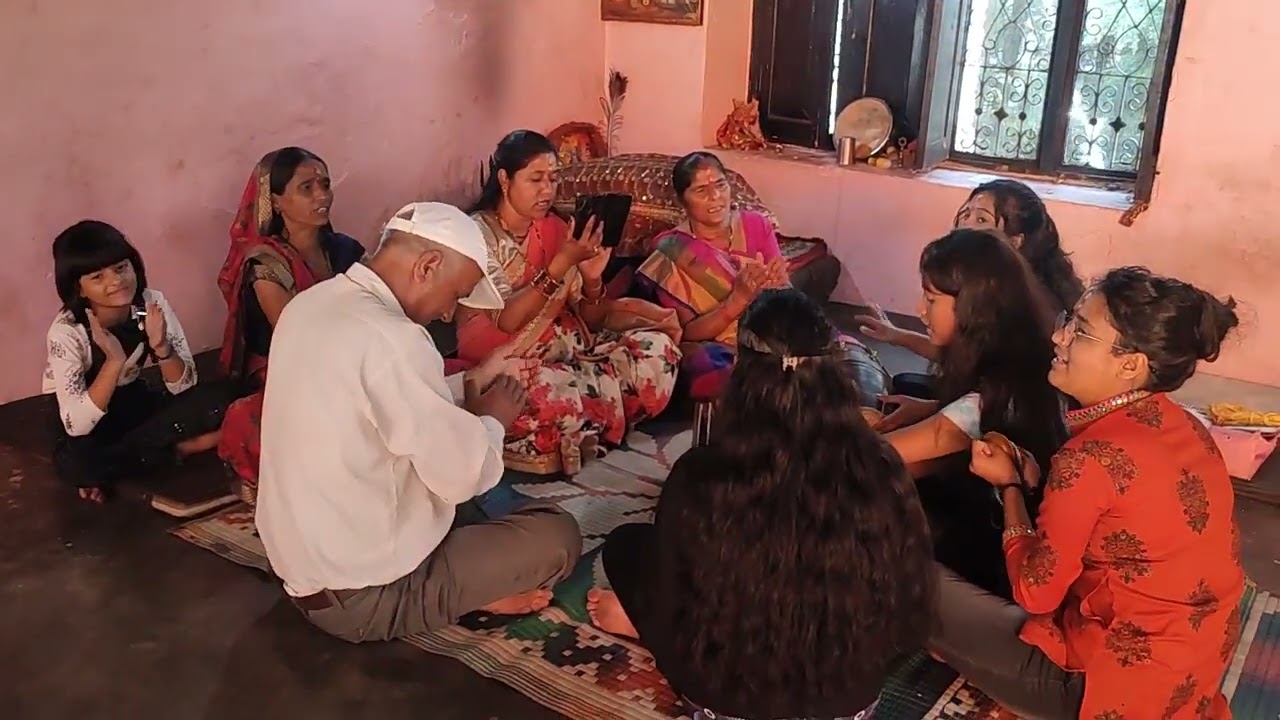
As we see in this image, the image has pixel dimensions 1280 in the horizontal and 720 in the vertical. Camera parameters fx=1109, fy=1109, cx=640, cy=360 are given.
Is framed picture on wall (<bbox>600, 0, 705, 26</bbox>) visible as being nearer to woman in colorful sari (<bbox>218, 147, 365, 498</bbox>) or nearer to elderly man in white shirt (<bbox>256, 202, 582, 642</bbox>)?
woman in colorful sari (<bbox>218, 147, 365, 498</bbox>)

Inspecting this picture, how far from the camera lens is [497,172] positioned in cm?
331

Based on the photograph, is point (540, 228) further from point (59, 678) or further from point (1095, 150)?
point (1095, 150)

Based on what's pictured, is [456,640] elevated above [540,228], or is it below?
below

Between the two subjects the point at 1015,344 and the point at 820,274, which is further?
the point at 820,274

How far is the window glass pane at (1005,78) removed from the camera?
15.6 ft

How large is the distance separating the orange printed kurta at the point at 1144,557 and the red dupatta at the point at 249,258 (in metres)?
2.23

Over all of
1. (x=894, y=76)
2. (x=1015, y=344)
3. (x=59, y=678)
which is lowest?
(x=59, y=678)

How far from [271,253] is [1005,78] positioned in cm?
327

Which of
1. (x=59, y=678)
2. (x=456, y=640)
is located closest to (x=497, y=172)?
(x=456, y=640)

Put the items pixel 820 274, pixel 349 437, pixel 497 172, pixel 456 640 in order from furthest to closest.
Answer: pixel 820 274 < pixel 497 172 < pixel 456 640 < pixel 349 437

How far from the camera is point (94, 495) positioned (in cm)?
299

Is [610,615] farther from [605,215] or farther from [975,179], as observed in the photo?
[975,179]

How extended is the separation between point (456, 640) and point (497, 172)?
1470 mm

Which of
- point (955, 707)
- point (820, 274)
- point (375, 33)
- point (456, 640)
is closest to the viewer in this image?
point (955, 707)
